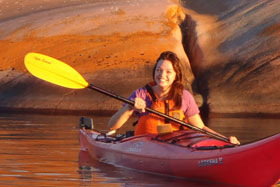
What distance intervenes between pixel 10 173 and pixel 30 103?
42.3ft

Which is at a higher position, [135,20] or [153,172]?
[135,20]

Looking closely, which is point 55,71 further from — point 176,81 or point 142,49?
point 142,49

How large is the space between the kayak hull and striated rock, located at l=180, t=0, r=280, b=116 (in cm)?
1180

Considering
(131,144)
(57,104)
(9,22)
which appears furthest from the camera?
(9,22)

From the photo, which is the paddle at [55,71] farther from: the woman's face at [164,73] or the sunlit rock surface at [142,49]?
the sunlit rock surface at [142,49]

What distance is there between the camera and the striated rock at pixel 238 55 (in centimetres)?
2077

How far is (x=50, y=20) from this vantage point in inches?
1069

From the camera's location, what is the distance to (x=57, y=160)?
972 cm

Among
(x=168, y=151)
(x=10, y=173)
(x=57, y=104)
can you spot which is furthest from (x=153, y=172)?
(x=57, y=104)

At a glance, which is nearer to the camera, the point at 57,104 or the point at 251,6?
the point at 57,104

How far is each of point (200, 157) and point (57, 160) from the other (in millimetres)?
2694

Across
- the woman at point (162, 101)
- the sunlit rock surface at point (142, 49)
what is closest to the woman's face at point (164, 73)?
the woman at point (162, 101)

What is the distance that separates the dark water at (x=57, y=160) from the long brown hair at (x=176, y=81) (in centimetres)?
93

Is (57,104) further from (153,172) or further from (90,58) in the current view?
(153,172)
